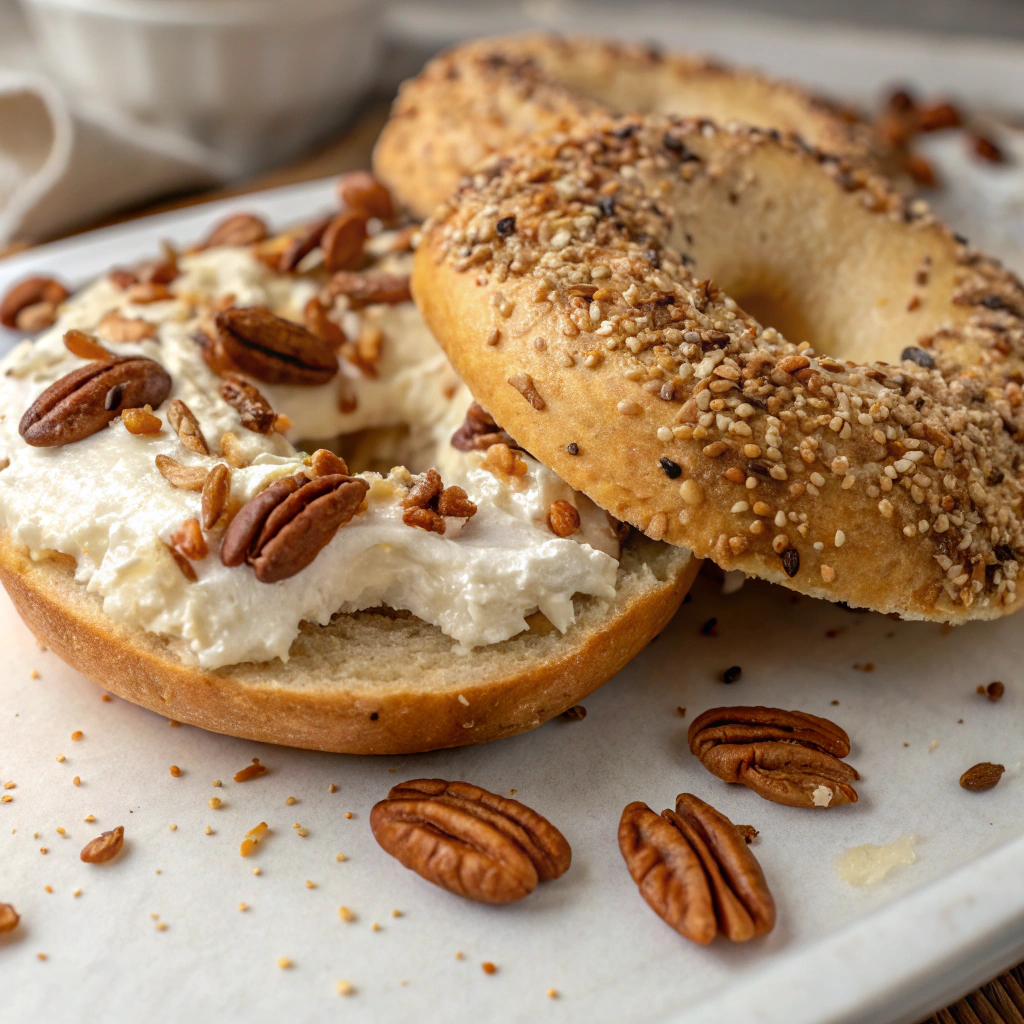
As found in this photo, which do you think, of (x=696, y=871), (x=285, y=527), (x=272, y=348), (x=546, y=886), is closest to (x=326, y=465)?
(x=285, y=527)

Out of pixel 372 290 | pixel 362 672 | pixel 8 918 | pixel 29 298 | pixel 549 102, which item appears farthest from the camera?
pixel 549 102

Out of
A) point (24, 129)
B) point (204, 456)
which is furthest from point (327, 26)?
point (204, 456)

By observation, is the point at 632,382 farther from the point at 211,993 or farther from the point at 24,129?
the point at 24,129

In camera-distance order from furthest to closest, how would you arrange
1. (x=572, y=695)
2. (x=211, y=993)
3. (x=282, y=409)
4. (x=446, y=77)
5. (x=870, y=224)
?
(x=446, y=77)
(x=870, y=224)
(x=282, y=409)
(x=572, y=695)
(x=211, y=993)

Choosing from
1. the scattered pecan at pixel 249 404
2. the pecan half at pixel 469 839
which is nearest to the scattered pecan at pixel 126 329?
the scattered pecan at pixel 249 404

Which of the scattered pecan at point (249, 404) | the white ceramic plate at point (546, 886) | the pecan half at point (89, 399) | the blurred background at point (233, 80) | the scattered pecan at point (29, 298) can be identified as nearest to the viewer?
the white ceramic plate at point (546, 886)

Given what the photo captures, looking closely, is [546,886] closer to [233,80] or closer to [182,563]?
[182,563]

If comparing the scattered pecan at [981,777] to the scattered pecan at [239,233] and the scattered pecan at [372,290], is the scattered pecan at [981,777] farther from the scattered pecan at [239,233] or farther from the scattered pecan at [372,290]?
the scattered pecan at [239,233]
